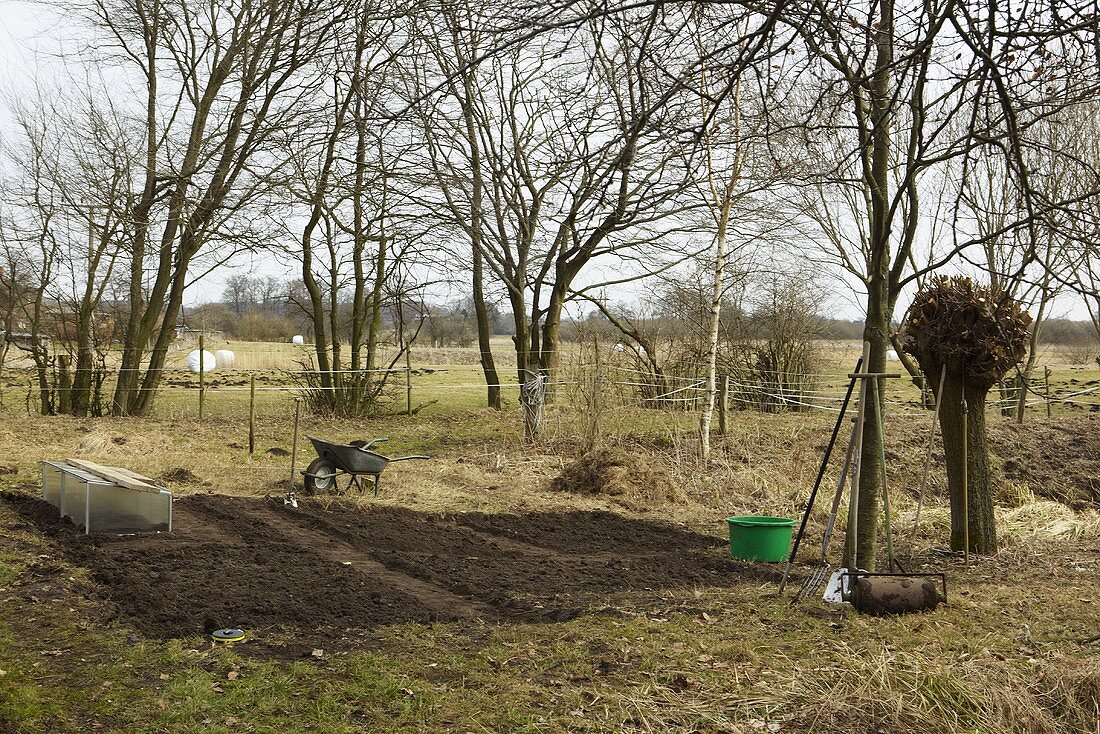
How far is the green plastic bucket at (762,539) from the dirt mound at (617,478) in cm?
273

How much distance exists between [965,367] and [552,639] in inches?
157

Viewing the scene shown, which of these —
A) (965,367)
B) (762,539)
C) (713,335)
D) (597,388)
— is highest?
(713,335)

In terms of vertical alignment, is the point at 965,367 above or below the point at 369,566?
above

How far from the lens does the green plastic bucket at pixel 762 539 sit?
252 inches

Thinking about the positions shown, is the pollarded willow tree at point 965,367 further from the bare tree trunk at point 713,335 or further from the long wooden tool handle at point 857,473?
the bare tree trunk at point 713,335

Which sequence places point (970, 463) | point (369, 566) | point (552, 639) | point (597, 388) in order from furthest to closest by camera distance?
1. point (597, 388)
2. point (970, 463)
3. point (369, 566)
4. point (552, 639)

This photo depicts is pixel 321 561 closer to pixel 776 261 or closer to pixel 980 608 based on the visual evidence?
pixel 980 608

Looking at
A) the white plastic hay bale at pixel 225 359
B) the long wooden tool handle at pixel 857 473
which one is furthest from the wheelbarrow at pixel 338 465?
the white plastic hay bale at pixel 225 359

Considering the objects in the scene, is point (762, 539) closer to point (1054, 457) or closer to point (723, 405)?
point (723, 405)

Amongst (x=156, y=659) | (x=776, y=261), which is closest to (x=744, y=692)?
(x=156, y=659)

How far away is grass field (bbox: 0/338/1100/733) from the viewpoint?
3350 millimetres

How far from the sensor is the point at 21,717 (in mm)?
3377

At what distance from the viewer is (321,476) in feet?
28.4

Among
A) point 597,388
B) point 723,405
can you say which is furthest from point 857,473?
point 723,405
